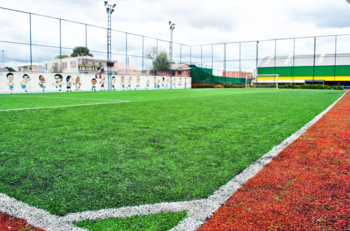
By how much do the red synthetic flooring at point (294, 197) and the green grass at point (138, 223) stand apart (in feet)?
0.71

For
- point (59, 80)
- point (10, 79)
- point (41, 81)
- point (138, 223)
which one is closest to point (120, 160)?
point (138, 223)

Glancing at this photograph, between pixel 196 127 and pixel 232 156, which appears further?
pixel 196 127

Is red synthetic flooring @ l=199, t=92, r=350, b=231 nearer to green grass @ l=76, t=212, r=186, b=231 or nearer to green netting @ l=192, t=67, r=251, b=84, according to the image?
green grass @ l=76, t=212, r=186, b=231

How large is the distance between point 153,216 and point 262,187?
1016mm

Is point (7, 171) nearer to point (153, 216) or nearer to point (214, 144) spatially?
point (153, 216)

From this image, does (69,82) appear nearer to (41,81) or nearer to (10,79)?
(41,81)

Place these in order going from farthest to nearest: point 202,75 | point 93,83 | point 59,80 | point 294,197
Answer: point 202,75, point 93,83, point 59,80, point 294,197

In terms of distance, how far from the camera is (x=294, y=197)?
2.00 m

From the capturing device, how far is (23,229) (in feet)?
5.22

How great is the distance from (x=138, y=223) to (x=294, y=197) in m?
1.22

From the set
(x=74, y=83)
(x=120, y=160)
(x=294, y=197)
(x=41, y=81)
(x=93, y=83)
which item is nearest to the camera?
(x=294, y=197)

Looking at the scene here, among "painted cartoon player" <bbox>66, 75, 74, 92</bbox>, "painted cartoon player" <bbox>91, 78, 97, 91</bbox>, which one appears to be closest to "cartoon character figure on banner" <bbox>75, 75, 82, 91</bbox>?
"painted cartoon player" <bbox>66, 75, 74, 92</bbox>

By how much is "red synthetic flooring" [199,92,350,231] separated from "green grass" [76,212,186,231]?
22cm

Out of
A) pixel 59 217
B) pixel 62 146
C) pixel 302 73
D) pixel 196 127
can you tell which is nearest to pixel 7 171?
pixel 62 146
